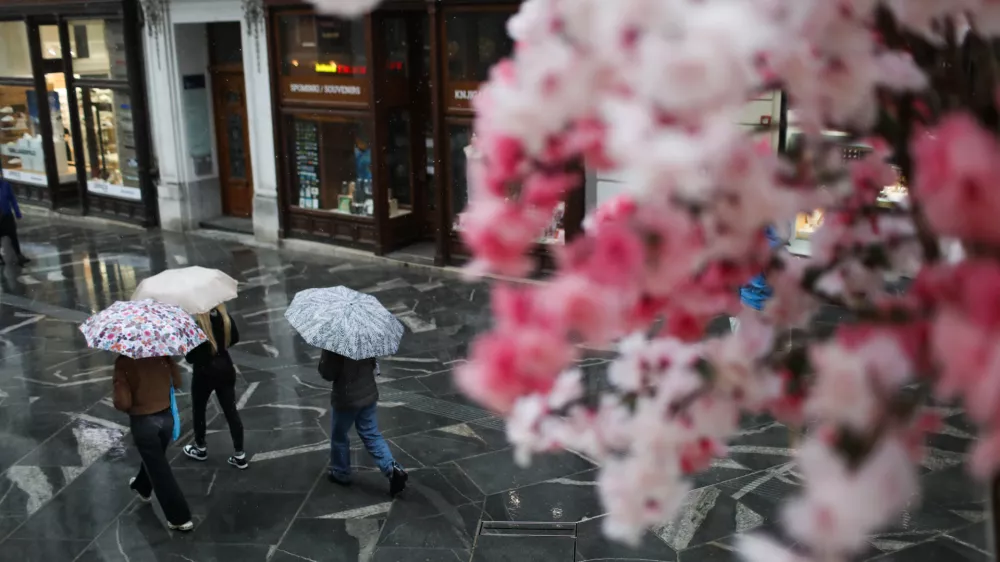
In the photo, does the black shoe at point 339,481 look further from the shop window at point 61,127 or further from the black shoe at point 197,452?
the shop window at point 61,127

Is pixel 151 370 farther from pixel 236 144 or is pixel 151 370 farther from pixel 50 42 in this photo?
pixel 50 42

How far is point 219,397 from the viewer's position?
738 cm

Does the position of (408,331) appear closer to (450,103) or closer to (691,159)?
(450,103)

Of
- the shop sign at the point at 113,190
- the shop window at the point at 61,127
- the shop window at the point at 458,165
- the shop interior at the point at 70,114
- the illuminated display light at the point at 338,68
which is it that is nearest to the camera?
the shop window at the point at 458,165

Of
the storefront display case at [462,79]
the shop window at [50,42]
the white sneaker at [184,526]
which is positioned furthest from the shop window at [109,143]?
the white sneaker at [184,526]

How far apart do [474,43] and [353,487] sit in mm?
7943

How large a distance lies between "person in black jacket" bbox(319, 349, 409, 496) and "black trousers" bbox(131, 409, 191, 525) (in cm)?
113

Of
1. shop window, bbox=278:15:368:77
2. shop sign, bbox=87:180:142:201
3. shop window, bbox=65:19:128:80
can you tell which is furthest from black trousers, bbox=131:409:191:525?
shop window, bbox=65:19:128:80

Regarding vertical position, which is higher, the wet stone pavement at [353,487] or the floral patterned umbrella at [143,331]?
the floral patterned umbrella at [143,331]

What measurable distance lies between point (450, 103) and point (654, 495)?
12414 millimetres

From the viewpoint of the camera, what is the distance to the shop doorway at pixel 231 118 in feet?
54.6

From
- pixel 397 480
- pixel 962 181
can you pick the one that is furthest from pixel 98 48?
pixel 962 181

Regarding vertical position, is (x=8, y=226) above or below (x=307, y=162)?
below

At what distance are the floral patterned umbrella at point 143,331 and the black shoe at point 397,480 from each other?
171 cm
